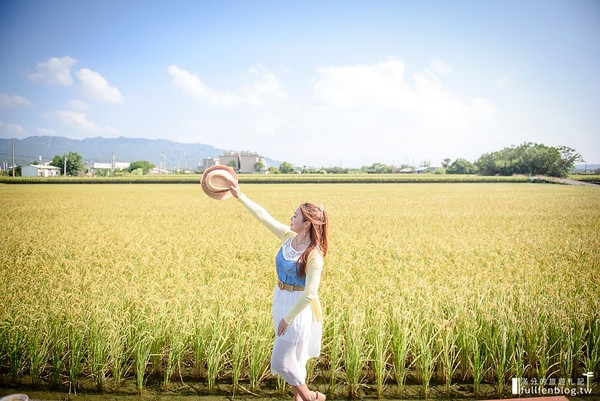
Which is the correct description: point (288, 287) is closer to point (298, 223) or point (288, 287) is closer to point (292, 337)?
point (292, 337)

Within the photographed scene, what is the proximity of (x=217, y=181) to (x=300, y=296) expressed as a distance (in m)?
1.29

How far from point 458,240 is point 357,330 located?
9.74m

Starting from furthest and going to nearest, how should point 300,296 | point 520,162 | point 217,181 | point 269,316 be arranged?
point 520,162 < point 269,316 < point 217,181 < point 300,296

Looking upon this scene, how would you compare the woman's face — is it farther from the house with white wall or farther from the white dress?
the house with white wall

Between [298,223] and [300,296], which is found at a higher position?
[298,223]

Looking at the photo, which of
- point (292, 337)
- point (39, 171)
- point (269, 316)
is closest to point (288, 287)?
point (292, 337)

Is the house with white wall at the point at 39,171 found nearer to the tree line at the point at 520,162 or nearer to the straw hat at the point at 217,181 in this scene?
the tree line at the point at 520,162

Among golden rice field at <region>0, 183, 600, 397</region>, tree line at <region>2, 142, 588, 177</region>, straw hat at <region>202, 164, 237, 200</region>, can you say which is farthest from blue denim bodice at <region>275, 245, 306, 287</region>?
tree line at <region>2, 142, 588, 177</region>

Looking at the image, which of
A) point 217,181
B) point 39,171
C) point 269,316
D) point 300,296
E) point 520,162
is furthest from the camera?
point 520,162

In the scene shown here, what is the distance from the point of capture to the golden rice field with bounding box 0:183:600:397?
167 inches

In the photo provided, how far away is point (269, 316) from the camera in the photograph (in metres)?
4.79

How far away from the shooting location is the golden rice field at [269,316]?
4234 millimetres

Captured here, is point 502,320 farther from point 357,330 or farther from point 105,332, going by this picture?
point 105,332

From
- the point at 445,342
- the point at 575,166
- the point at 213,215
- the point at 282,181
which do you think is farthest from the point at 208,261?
the point at 575,166
